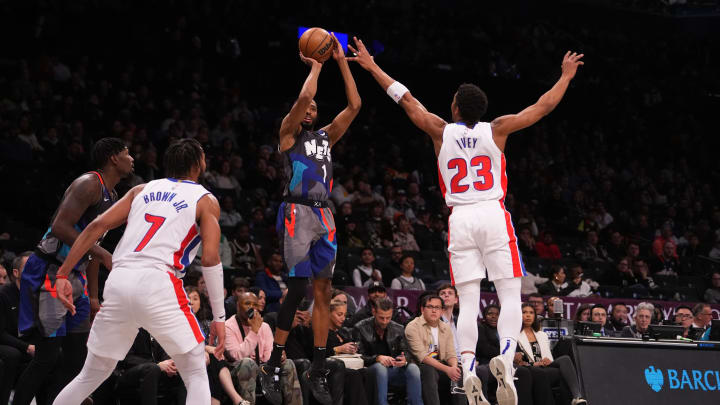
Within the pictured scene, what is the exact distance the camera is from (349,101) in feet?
25.0

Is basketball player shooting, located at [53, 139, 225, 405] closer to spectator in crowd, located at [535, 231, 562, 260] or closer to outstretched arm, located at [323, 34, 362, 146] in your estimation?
outstretched arm, located at [323, 34, 362, 146]

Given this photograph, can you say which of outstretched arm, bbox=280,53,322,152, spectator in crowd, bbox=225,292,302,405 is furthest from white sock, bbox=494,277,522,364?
spectator in crowd, bbox=225,292,302,405

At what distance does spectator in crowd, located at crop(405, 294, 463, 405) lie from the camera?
1024cm

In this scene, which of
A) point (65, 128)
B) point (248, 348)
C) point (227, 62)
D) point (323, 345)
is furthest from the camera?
point (227, 62)

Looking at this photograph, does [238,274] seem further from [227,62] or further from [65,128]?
[227,62]

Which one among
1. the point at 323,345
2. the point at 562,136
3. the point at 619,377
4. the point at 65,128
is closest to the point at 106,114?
the point at 65,128

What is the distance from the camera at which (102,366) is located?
17.5 ft

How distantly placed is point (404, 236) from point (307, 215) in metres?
7.82

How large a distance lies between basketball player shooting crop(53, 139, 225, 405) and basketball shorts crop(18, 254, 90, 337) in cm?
116

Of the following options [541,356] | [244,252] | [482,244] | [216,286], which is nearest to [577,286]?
[541,356]

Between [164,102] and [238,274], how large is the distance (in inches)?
185

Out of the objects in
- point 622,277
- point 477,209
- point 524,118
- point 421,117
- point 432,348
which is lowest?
point 432,348

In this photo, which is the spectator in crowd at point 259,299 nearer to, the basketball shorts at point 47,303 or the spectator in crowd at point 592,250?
the basketball shorts at point 47,303

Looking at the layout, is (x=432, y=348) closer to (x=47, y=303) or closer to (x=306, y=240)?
(x=306, y=240)
